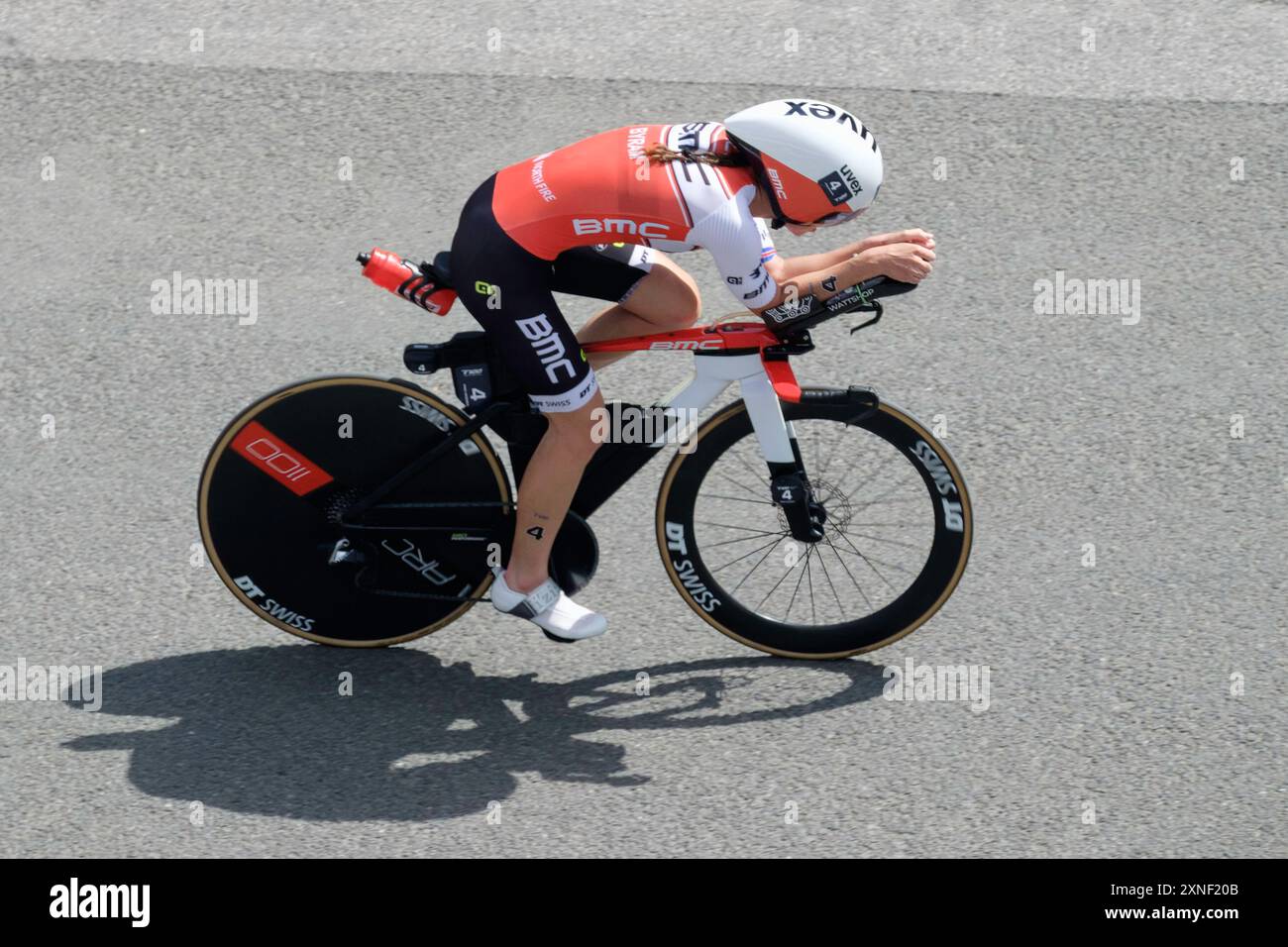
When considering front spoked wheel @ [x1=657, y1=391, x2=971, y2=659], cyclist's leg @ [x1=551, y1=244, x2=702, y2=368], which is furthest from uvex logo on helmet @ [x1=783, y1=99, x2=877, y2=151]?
front spoked wheel @ [x1=657, y1=391, x2=971, y2=659]

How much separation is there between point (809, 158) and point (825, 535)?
1.46 meters

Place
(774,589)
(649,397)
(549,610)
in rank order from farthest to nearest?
1. (649,397)
2. (774,589)
3. (549,610)

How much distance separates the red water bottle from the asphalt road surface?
4.05 ft

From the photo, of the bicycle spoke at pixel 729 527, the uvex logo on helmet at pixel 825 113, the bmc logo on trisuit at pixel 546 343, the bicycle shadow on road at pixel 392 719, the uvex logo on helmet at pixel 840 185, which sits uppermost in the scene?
the uvex logo on helmet at pixel 825 113

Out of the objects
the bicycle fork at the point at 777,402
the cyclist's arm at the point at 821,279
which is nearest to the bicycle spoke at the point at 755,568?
the bicycle fork at the point at 777,402

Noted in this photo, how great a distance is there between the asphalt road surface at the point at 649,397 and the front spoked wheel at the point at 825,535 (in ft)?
0.56

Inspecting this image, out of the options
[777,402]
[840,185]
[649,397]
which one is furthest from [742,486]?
[840,185]

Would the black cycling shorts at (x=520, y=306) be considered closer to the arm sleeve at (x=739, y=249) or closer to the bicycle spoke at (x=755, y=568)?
the arm sleeve at (x=739, y=249)

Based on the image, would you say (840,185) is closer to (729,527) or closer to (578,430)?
(578,430)

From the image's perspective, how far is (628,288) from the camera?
560 centimetres

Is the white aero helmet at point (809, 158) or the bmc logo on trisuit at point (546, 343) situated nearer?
the white aero helmet at point (809, 158)

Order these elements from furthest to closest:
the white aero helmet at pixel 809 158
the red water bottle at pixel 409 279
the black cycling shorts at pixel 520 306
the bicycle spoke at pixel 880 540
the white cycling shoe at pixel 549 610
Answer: the bicycle spoke at pixel 880 540 < the white cycling shoe at pixel 549 610 < the red water bottle at pixel 409 279 < the black cycling shorts at pixel 520 306 < the white aero helmet at pixel 809 158

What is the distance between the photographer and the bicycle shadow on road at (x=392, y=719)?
534 centimetres

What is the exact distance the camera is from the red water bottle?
546 centimetres
